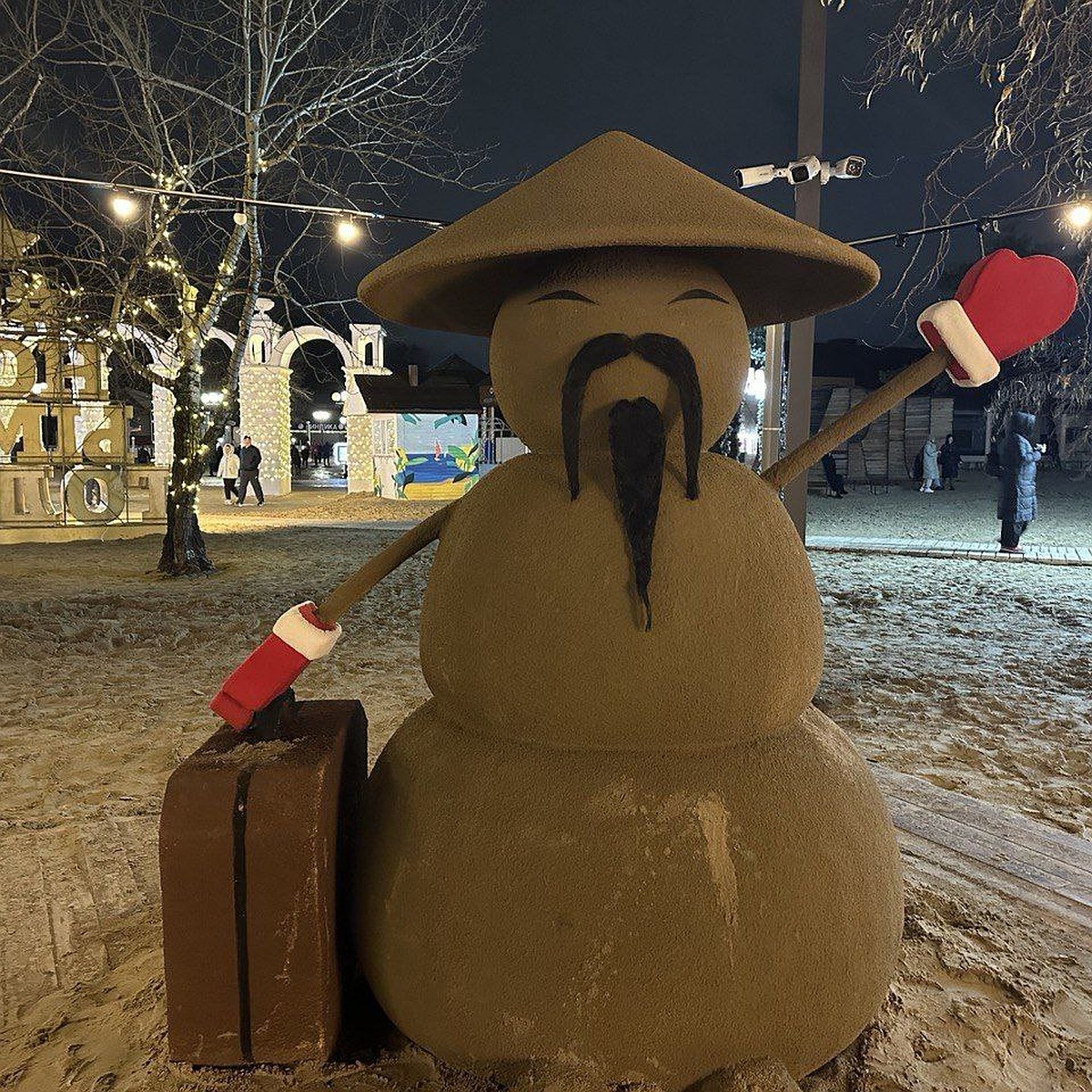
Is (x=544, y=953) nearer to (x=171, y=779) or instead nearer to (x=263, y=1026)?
(x=263, y=1026)

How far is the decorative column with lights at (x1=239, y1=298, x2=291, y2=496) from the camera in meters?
24.0

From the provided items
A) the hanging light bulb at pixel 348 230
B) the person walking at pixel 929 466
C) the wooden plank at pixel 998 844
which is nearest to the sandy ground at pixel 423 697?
the wooden plank at pixel 998 844

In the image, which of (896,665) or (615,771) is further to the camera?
(896,665)

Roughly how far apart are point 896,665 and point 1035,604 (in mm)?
3142

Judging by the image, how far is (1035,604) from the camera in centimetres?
780

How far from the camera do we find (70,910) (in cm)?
258

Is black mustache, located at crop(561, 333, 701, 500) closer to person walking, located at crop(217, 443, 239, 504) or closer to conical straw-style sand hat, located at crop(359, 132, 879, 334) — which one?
conical straw-style sand hat, located at crop(359, 132, 879, 334)

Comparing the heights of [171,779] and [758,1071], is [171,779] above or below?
above

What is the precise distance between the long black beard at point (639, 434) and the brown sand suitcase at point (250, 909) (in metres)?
0.80

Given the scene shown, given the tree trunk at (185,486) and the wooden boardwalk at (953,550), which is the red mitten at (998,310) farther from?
the wooden boardwalk at (953,550)

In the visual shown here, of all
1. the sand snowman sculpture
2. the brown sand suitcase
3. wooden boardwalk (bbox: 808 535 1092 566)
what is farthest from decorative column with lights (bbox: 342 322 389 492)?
the brown sand suitcase

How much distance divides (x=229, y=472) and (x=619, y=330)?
22004mm

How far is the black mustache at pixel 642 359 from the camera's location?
1616 millimetres

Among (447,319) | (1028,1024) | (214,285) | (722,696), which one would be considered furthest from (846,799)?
(214,285)
